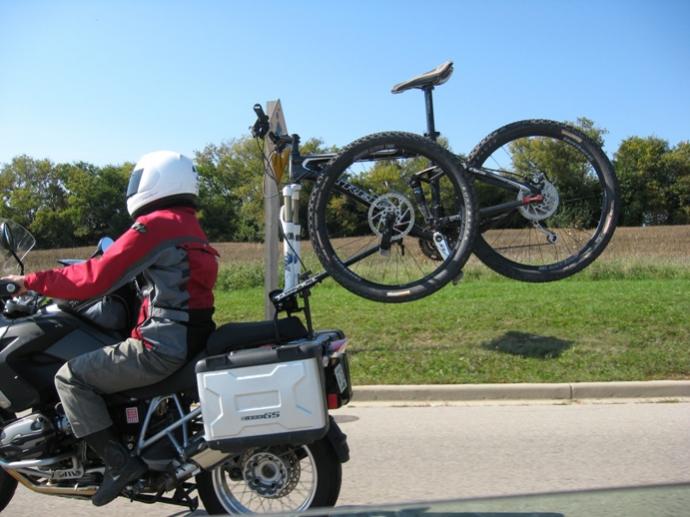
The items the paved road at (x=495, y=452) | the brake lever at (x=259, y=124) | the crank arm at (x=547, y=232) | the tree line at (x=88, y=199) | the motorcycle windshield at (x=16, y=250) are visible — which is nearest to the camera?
the motorcycle windshield at (x=16, y=250)

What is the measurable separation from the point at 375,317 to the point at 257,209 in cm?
4297

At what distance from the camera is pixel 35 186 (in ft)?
197

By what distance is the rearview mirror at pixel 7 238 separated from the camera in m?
3.60

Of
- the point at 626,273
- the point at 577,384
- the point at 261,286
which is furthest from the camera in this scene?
the point at 261,286

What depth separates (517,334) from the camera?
28.5 ft

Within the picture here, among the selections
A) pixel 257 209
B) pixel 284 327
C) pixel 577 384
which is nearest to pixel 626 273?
pixel 577 384

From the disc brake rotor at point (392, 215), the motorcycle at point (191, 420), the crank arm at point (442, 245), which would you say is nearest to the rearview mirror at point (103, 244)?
the motorcycle at point (191, 420)

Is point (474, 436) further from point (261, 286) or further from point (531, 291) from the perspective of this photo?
point (261, 286)

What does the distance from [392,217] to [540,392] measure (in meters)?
3.12

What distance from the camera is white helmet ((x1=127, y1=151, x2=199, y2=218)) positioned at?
3.29 meters

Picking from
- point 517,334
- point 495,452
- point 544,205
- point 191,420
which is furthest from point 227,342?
point 517,334

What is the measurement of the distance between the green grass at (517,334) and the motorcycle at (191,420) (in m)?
4.12

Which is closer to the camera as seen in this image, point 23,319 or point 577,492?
point 577,492

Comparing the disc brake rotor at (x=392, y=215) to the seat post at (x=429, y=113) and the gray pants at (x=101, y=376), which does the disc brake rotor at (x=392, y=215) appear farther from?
the gray pants at (x=101, y=376)
